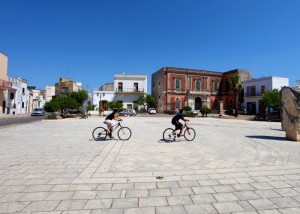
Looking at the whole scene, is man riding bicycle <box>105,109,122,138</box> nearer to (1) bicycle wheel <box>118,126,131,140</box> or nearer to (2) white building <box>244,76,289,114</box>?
(1) bicycle wheel <box>118,126,131,140</box>

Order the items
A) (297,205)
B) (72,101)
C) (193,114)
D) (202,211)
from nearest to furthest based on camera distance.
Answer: (202,211) < (297,205) < (72,101) < (193,114)

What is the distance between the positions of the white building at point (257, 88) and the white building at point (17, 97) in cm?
4502

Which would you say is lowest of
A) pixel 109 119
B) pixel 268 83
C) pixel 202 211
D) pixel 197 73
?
pixel 202 211

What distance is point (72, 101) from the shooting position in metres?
28.0

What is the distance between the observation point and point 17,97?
43.3 m

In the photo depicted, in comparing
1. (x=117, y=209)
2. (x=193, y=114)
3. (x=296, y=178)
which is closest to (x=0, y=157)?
(x=117, y=209)

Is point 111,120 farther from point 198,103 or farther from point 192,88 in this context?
point 198,103

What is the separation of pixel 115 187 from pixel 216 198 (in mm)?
1823

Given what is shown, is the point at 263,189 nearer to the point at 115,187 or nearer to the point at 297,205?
the point at 297,205

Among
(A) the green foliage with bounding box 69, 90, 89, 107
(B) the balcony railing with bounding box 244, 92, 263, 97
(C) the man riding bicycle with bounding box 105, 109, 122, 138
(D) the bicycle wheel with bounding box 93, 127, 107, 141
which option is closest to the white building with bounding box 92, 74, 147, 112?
(A) the green foliage with bounding box 69, 90, 89, 107

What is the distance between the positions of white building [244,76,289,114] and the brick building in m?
3.15

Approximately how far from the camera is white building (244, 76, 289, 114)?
134ft

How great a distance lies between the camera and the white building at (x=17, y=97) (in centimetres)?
4106

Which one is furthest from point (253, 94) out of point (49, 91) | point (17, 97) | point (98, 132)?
point (49, 91)
